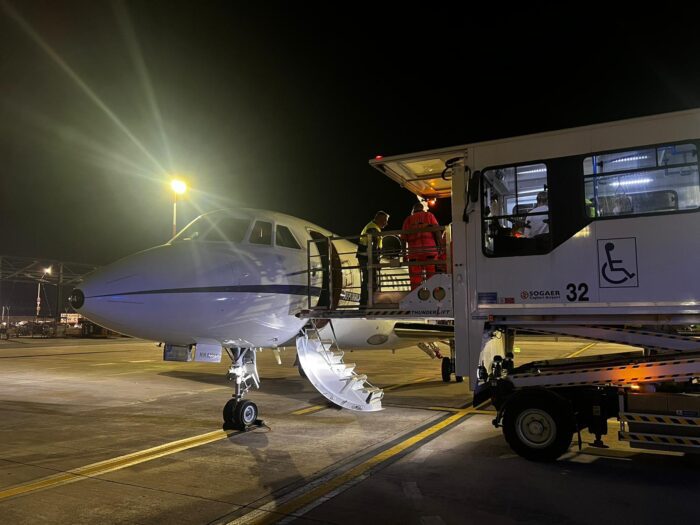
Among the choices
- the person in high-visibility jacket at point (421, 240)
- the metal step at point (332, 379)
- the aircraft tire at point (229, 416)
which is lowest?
the aircraft tire at point (229, 416)

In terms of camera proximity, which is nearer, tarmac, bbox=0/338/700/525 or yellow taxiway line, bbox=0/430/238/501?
tarmac, bbox=0/338/700/525

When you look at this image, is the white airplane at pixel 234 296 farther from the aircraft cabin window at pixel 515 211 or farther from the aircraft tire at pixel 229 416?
the aircraft cabin window at pixel 515 211

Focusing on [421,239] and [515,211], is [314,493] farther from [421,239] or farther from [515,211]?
[515,211]

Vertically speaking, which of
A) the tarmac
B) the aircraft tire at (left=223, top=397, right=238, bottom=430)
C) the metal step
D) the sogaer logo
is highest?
the sogaer logo

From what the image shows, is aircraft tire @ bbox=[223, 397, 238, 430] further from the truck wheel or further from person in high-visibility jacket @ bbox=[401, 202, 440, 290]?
the truck wheel

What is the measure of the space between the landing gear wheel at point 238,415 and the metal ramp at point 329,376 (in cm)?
113

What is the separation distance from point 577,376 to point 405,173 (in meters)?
4.12

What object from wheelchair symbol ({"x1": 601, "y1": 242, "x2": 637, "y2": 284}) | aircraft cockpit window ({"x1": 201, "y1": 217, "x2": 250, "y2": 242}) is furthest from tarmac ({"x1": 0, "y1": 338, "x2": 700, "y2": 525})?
aircraft cockpit window ({"x1": 201, "y1": 217, "x2": 250, "y2": 242})

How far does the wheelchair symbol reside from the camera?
604 centimetres

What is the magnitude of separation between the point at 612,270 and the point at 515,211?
1488 mm

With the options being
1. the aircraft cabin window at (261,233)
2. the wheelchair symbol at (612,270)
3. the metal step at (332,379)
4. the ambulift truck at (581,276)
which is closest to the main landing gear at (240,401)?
the metal step at (332,379)

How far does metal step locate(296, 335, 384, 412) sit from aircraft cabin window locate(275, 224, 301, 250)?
161 centimetres

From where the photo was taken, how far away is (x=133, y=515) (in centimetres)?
463

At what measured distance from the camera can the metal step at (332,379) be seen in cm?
872
